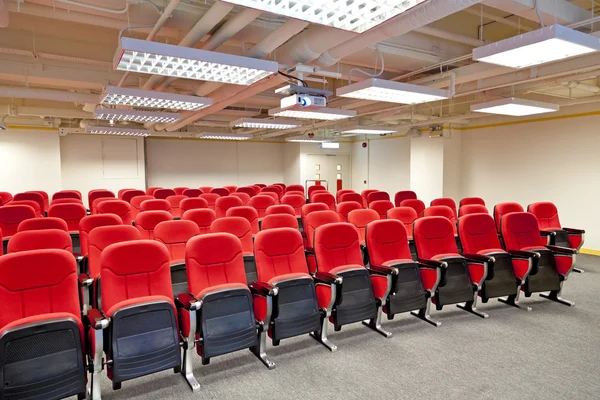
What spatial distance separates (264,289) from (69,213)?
4.55 meters

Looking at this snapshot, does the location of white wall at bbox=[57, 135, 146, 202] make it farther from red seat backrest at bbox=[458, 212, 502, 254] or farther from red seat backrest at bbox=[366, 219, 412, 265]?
red seat backrest at bbox=[458, 212, 502, 254]

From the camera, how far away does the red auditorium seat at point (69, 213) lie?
6.08 m

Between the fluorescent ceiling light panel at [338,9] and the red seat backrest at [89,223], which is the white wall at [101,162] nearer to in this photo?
the red seat backrest at [89,223]

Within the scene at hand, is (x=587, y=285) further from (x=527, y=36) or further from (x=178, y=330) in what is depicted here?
(x=178, y=330)

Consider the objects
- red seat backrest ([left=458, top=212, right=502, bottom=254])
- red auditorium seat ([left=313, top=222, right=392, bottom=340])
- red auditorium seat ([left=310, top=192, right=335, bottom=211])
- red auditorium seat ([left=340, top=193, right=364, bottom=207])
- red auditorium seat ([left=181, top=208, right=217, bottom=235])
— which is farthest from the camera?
red auditorium seat ([left=340, top=193, right=364, bottom=207])

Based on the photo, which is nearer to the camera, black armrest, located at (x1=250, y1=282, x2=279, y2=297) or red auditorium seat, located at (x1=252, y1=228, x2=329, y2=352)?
black armrest, located at (x1=250, y1=282, x2=279, y2=297)

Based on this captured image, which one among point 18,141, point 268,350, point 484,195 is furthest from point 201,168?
point 268,350

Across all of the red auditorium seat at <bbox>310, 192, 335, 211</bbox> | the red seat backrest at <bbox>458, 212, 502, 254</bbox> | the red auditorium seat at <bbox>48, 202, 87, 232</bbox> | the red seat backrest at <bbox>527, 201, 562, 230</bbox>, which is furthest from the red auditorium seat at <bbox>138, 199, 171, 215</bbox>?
the red seat backrest at <bbox>527, 201, 562, 230</bbox>

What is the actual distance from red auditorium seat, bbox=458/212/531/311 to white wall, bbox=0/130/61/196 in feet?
35.1

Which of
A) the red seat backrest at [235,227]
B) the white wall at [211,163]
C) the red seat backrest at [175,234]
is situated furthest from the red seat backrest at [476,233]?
the white wall at [211,163]

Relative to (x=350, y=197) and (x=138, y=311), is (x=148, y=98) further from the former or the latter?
(x=350, y=197)

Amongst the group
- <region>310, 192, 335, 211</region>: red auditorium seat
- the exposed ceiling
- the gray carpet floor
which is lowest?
the gray carpet floor

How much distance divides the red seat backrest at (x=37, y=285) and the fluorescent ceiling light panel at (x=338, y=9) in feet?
7.39

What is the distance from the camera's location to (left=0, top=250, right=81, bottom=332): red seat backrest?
105 inches
